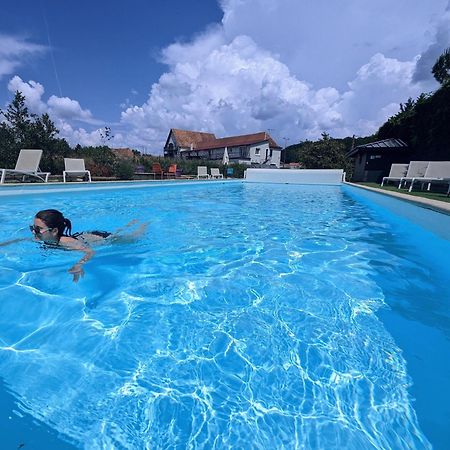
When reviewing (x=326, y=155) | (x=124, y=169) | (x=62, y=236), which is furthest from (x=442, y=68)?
(x=62, y=236)

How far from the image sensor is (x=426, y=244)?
14.0ft

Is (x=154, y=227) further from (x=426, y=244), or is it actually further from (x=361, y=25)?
(x=361, y=25)

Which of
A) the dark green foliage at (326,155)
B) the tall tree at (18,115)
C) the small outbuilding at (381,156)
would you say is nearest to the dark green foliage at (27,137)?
the tall tree at (18,115)

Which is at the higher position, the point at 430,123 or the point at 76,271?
the point at 430,123

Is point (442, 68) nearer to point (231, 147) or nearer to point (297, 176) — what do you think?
point (297, 176)

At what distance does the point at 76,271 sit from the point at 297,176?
63.2ft

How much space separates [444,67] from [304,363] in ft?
79.0

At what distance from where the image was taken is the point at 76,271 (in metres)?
3.20

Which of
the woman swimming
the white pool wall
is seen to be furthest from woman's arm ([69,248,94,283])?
the white pool wall

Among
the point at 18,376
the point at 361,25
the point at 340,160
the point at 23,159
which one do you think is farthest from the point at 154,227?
the point at 340,160

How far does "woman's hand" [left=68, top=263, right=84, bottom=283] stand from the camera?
3055 mm

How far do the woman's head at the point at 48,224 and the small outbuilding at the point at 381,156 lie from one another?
19230 mm

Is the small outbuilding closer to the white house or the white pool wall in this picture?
the white pool wall

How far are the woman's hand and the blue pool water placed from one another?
8 cm
